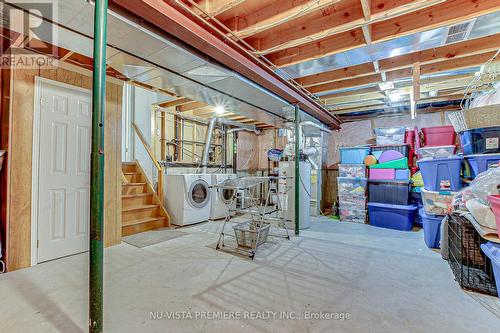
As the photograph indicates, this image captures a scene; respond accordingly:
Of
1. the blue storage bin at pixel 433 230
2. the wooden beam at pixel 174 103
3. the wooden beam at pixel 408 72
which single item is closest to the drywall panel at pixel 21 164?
the wooden beam at pixel 174 103

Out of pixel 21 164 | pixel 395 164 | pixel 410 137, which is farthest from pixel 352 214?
pixel 21 164

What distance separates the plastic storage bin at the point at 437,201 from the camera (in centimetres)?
311

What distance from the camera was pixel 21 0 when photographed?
5.60 feet

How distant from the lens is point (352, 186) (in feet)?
16.6

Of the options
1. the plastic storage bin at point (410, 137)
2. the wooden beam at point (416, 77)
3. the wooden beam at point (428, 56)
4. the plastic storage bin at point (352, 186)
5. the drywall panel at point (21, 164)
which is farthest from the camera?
the plastic storage bin at point (410, 137)

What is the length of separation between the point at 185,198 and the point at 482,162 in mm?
4249

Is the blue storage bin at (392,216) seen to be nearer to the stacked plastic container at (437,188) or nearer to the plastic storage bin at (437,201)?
the stacked plastic container at (437,188)

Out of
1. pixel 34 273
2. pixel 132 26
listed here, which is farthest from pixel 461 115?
pixel 34 273

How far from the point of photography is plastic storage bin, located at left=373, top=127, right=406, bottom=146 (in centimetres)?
500

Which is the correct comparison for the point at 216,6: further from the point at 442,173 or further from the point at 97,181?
the point at 442,173

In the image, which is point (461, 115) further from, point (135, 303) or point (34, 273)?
point (34, 273)

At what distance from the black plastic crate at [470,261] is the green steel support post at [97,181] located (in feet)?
9.76

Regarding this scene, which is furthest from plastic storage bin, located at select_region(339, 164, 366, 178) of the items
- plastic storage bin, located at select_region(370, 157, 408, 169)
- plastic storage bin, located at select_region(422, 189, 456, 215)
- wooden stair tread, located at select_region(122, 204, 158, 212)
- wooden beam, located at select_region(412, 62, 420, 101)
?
wooden stair tread, located at select_region(122, 204, 158, 212)

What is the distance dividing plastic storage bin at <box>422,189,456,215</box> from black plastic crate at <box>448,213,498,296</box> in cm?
67
